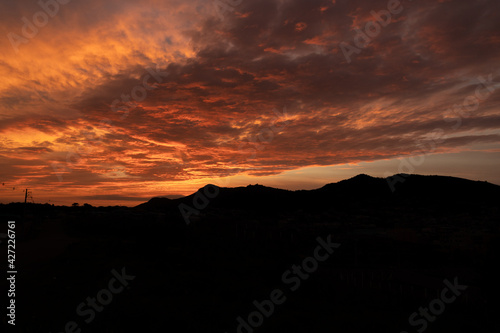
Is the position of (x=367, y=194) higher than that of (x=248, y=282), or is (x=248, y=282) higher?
(x=367, y=194)

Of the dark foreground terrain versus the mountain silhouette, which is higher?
the mountain silhouette

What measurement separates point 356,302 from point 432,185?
208ft

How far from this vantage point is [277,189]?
78.9 meters

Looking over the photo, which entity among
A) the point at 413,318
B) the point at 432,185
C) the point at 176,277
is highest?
the point at 432,185

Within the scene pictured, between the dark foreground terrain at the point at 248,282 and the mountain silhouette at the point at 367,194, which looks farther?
the mountain silhouette at the point at 367,194

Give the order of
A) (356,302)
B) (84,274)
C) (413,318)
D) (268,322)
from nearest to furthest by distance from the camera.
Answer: (268,322) → (413,318) → (356,302) → (84,274)

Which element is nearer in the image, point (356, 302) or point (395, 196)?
point (356, 302)

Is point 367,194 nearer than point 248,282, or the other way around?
point 248,282

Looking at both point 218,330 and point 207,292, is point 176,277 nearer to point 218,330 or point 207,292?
point 207,292

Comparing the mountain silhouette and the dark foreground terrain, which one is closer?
the dark foreground terrain

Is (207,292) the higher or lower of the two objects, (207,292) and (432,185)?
the lower

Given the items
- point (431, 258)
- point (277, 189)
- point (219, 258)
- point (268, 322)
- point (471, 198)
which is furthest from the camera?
point (277, 189)

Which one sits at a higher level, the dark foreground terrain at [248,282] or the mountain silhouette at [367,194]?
the mountain silhouette at [367,194]

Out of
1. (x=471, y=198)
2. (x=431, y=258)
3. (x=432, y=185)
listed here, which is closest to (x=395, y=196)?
(x=432, y=185)
